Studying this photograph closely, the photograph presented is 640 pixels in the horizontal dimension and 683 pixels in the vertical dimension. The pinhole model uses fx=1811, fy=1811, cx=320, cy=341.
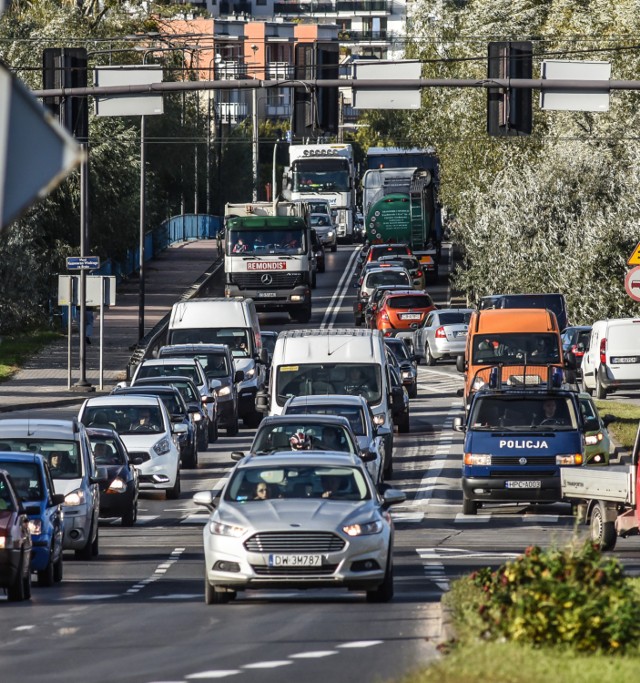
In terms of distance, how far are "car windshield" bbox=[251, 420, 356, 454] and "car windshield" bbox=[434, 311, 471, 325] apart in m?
27.7

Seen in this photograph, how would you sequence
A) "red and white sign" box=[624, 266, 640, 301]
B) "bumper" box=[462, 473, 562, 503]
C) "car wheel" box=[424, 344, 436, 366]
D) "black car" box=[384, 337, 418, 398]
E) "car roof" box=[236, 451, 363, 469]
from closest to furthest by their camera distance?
"car roof" box=[236, 451, 363, 469] < "bumper" box=[462, 473, 562, 503] < "red and white sign" box=[624, 266, 640, 301] < "black car" box=[384, 337, 418, 398] < "car wheel" box=[424, 344, 436, 366]

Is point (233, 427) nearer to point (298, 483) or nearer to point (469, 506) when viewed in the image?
point (469, 506)

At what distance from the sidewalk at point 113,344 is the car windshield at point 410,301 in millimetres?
8372

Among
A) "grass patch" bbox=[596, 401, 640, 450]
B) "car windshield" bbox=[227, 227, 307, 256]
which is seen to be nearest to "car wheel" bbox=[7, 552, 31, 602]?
"grass patch" bbox=[596, 401, 640, 450]

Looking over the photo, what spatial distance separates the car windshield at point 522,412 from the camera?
25672mm

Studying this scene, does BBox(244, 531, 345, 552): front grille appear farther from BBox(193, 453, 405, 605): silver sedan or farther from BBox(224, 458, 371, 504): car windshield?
BBox(224, 458, 371, 504): car windshield

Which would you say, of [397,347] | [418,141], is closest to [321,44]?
[397,347]

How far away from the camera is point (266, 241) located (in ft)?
196

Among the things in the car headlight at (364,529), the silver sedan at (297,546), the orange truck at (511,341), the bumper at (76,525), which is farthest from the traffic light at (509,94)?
the orange truck at (511,341)

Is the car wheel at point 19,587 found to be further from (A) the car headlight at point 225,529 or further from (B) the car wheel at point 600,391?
(B) the car wheel at point 600,391

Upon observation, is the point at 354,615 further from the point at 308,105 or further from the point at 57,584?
the point at 308,105

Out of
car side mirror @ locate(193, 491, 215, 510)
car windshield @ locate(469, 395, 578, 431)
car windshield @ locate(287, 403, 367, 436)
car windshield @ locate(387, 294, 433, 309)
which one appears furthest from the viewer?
car windshield @ locate(387, 294, 433, 309)

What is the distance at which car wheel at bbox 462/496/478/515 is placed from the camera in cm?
2549

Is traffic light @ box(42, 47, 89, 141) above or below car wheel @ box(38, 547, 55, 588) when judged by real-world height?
above
